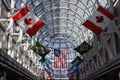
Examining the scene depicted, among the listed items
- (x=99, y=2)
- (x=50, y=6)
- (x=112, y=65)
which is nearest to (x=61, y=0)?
(x=50, y=6)

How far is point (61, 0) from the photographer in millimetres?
46062

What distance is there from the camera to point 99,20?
18.3 metres

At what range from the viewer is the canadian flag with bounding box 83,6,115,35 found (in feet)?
59.9

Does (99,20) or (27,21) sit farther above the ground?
(27,21)

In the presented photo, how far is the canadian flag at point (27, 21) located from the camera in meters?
18.5

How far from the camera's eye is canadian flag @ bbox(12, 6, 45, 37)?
18.5m

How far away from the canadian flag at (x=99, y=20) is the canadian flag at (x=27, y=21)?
11.1 ft

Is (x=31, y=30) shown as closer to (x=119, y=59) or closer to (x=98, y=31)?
Answer: (x=98, y=31)

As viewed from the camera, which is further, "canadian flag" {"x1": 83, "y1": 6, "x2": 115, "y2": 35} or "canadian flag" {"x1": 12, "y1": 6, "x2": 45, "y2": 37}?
"canadian flag" {"x1": 12, "y1": 6, "x2": 45, "y2": 37}

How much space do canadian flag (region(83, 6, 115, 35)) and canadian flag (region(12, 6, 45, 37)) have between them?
11.1 ft

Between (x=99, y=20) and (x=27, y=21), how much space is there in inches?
192

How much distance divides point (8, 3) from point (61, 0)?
2272 centimetres

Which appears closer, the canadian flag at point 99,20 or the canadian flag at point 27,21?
the canadian flag at point 99,20

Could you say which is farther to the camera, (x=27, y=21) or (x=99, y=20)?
(x=27, y=21)
